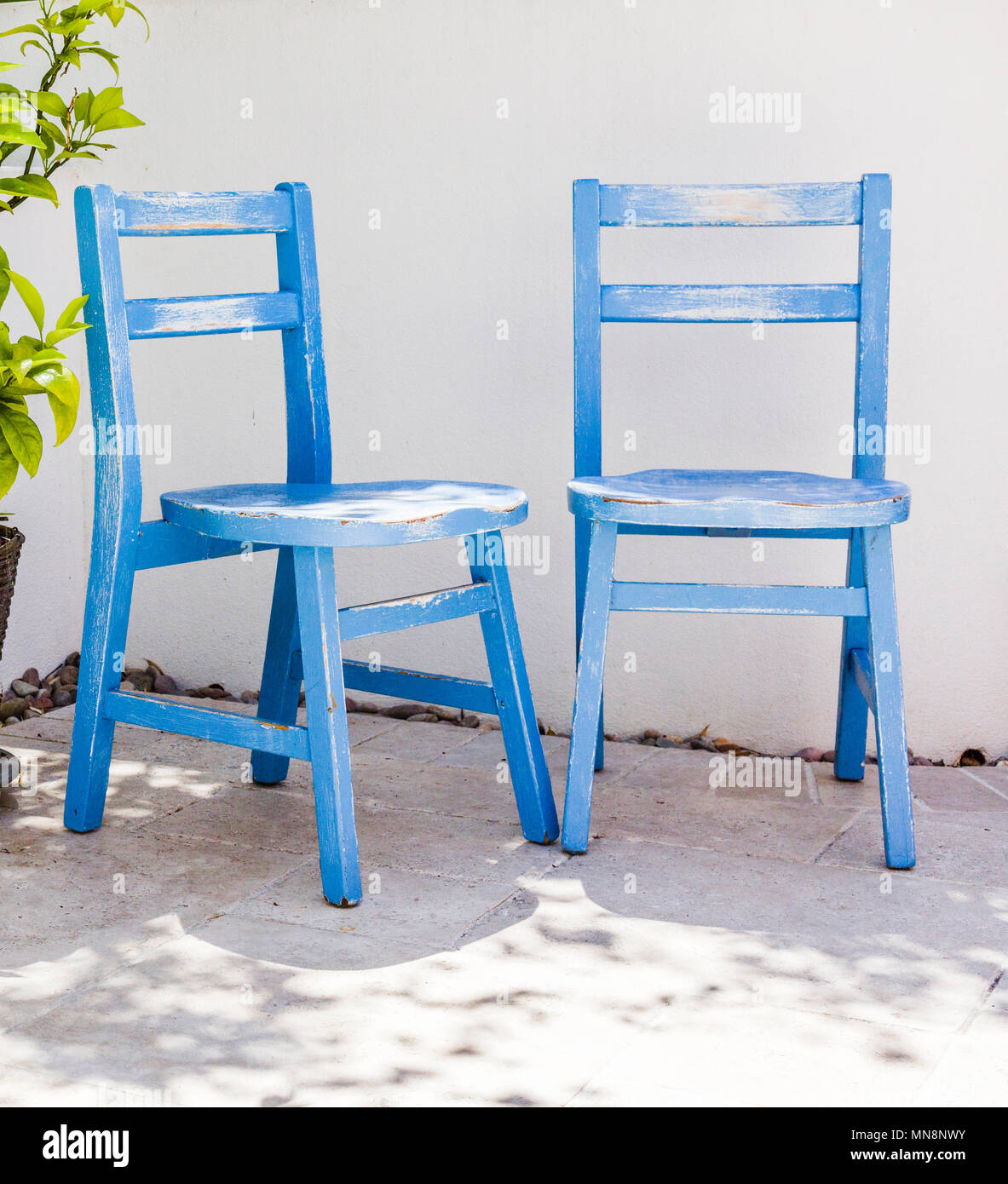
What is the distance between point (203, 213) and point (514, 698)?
950mm

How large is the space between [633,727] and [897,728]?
3.10ft

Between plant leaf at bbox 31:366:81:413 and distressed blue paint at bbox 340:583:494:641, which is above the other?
plant leaf at bbox 31:366:81:413

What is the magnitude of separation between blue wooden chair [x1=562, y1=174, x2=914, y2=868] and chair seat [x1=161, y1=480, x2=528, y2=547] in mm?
180

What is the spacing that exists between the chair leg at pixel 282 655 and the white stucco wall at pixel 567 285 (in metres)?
0.75

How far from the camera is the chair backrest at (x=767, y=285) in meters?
2.52

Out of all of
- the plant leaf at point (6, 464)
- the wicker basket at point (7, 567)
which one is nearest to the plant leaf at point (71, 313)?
the plant leaf at point (6, 464)

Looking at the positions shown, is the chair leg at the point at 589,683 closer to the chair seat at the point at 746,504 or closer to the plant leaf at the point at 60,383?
the chair seat at the point at 746,504

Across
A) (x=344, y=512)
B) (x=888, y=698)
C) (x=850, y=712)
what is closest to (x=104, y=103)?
(x=344, y=512)

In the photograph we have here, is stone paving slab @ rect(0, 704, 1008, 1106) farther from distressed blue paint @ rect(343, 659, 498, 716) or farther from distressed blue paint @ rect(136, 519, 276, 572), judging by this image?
distressed blue paint @ rect(136, 519, 276, 572)

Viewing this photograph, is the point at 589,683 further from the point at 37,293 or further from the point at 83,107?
the point at 83,107

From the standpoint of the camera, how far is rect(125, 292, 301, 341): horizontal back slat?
227 centimetres

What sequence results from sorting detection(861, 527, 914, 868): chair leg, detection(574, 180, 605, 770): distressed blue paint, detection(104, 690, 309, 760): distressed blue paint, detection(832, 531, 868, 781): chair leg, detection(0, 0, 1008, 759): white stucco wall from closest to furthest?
detection(104, 690, 309, 760): distressed blue paint → detection(861, 527, 914, 868): chair leg → detection(574, 180, 605, 770): distressed blue paint → detection(832, 531, 868, 781): chair leg → detection(0, 0, 1008, 759): white stucco wall

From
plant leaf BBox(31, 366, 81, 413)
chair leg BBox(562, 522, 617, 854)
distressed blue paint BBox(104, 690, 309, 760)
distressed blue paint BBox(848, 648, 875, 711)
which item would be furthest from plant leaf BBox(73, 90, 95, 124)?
distressed blue paint BBox(848, 648, 875, 711)
